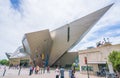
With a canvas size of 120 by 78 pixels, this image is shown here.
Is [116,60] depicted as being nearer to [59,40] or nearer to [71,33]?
[71,33]

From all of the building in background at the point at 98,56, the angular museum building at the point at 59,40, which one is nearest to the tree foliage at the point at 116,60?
the building in background at the point at 98,56

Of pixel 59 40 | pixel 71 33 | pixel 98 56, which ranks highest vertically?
pixel 71 33

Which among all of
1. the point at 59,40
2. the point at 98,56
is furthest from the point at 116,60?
the point at 59,40

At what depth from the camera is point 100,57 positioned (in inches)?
702

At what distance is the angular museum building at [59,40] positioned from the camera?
106 ft

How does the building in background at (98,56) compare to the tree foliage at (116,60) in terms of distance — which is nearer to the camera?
the tree foliage at (116,60)

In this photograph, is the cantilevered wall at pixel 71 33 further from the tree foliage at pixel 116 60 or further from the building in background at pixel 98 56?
the tree foliage at pixel 116 60

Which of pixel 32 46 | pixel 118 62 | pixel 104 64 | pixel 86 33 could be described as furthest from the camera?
pixel 32 46

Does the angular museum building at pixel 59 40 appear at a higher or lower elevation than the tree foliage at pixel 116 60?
higher

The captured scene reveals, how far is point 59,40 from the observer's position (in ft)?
135

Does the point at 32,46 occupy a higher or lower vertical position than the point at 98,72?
higher

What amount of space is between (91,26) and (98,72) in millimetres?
17024

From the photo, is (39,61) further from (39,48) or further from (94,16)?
(94,16)

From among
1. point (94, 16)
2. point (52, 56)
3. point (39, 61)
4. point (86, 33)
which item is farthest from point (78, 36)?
point (39, 61)
